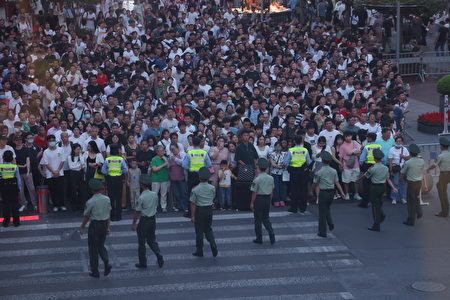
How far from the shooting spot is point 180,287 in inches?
469

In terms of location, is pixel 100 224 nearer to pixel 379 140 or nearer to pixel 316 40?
pixel 379 140

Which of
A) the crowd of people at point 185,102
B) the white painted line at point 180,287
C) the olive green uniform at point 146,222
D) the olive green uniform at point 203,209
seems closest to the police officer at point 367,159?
the crowd of people at point 185,102

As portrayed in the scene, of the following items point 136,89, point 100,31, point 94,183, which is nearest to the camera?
point 94,183

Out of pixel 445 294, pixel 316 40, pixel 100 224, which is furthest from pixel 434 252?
pixel 316 40

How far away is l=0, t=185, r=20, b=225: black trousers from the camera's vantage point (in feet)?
49.4

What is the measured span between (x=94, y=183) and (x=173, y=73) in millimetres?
10277

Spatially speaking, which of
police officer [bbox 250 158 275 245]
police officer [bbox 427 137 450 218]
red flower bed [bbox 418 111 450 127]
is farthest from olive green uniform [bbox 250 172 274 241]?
red flower bed [bbox 418 111 450 127]

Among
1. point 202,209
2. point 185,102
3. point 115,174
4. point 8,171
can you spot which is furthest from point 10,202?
point 185,102

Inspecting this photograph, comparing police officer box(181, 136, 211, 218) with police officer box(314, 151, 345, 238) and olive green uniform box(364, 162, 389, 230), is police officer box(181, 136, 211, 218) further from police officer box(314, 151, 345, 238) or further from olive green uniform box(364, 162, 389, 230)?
olive green uniform box(364, 162, 389, 230)

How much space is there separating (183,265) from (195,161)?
319 centimetres

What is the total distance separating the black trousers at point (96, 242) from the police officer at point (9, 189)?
345 cm

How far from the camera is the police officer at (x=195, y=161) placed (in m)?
15.6

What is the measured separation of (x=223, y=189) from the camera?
53.8 ft

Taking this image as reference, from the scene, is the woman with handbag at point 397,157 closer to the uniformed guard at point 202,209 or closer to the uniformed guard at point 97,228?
the uniformed guard at point 202,209
